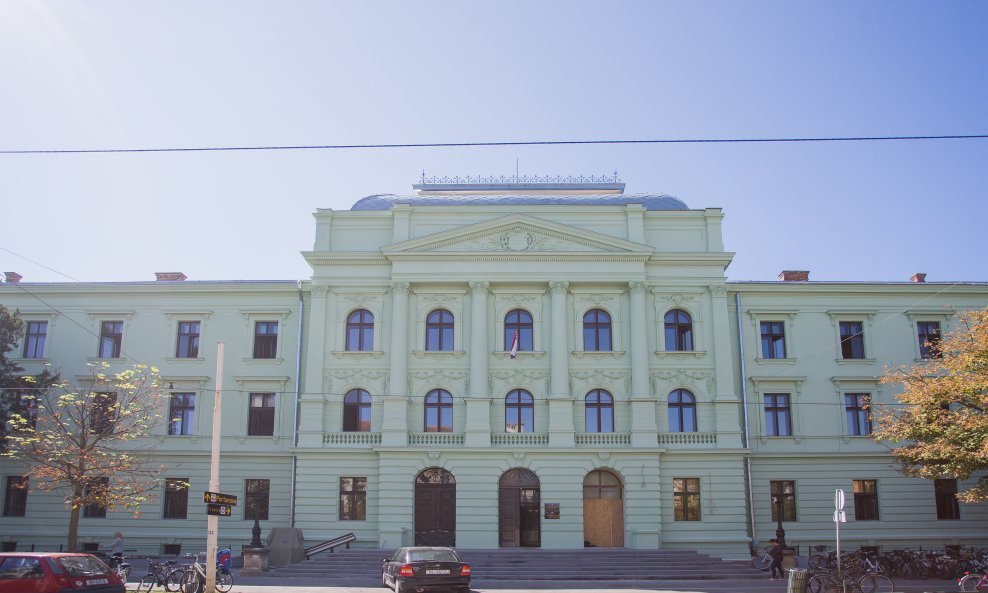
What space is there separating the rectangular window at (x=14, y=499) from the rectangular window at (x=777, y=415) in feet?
101

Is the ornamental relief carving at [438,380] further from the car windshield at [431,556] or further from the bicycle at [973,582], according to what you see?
the bicycle at [973,582]

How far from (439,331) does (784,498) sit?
15.6m

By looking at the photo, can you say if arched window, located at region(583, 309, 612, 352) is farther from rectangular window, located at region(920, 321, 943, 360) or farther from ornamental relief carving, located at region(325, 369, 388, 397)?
rectangular window, located at region(920, 321, 943, 360)

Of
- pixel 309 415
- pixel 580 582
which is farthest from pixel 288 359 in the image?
pixel 580 582

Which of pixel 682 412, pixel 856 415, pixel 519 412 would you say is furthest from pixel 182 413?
pixel 856 415

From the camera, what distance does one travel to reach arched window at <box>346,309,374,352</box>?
3650cm

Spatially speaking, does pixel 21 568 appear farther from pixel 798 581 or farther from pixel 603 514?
pixel 603 514

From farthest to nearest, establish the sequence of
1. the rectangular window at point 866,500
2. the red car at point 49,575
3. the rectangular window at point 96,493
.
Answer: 1. the rectangular window at point 866,500
2. the rectangular window at point 96,493
3. the red car at point 49,575

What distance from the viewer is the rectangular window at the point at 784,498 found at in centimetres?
3581

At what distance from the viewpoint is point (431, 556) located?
2334 cm

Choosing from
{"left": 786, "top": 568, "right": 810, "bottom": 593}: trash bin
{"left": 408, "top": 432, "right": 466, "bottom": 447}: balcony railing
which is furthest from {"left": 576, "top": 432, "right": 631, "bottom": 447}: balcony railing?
{"left": 786, "top": 568, "right": 810, "bottom": 593}: trash bin

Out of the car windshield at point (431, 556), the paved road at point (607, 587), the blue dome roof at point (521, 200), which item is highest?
the blue dome roof at point (521, 200)

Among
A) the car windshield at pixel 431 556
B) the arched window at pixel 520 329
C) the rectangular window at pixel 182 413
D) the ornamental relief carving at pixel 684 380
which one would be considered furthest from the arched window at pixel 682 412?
the rectangular window at pixel 182 413

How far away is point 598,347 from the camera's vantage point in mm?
36188
